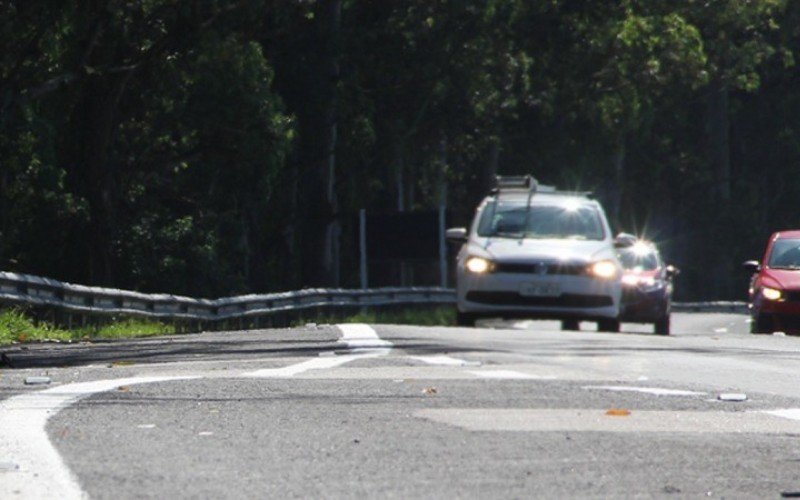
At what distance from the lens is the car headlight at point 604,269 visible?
2533 cm

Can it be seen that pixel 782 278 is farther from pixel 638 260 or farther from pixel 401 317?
pixel 401 317

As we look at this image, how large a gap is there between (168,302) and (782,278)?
7.55m

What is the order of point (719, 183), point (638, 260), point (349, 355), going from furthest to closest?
point (719, 183) → point (638, 260) → point (349, 355)

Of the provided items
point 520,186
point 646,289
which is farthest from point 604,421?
point 646,289

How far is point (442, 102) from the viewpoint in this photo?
160 feet

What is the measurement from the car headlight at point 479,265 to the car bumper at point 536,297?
0.06 metres

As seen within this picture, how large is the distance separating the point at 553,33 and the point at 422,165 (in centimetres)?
789

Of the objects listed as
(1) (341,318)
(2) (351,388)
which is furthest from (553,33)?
(2) (351,388)

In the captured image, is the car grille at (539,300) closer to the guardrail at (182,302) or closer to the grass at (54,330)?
the grass at (54,330)

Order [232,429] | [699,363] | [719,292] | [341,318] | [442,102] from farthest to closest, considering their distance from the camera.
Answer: [719,292]
[442,102]
[341,318]
[699,363]
[232,429]

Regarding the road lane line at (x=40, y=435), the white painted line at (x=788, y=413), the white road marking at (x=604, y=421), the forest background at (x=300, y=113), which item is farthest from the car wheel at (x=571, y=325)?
the white road marking at (x=604, y=421)

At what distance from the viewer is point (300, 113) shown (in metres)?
45.3

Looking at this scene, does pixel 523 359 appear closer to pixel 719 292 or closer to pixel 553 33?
pixel 553 33

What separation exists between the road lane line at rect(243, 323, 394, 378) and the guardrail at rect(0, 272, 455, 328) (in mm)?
3280
